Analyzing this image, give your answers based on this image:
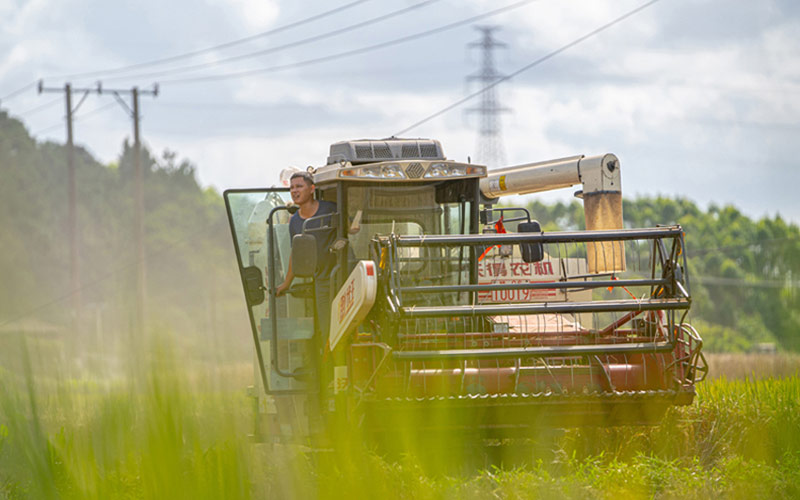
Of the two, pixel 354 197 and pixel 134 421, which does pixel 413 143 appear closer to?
pixel 354 197

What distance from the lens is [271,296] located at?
8.73m

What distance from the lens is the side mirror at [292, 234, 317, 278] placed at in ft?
24.8

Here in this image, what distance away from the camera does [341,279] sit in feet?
26.9

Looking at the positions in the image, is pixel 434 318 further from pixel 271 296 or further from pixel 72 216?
pixel 72 216

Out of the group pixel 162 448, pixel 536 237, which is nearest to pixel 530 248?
pixel 536 237

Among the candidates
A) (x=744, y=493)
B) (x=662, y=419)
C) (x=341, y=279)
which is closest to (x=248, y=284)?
(x=341, y=279)

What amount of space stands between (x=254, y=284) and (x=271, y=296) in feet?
0.82

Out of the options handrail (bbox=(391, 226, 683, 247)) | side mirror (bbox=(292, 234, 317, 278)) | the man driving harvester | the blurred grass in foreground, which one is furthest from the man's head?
the blurred grass in foreground

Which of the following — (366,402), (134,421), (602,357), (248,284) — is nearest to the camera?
(134,421)

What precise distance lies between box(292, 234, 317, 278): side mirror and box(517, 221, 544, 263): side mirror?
66.7 inches

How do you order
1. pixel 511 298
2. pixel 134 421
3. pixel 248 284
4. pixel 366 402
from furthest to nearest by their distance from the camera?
1. pixel 511 298
2. pixel 248 284
3. pixel 366 402
4. pixel 134 421

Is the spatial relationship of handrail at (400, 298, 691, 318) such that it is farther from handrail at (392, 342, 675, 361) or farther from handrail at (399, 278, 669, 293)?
handrail at (392, 342, 675, 361)

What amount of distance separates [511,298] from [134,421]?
22.2ft

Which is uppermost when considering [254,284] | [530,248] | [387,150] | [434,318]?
[387,150]
